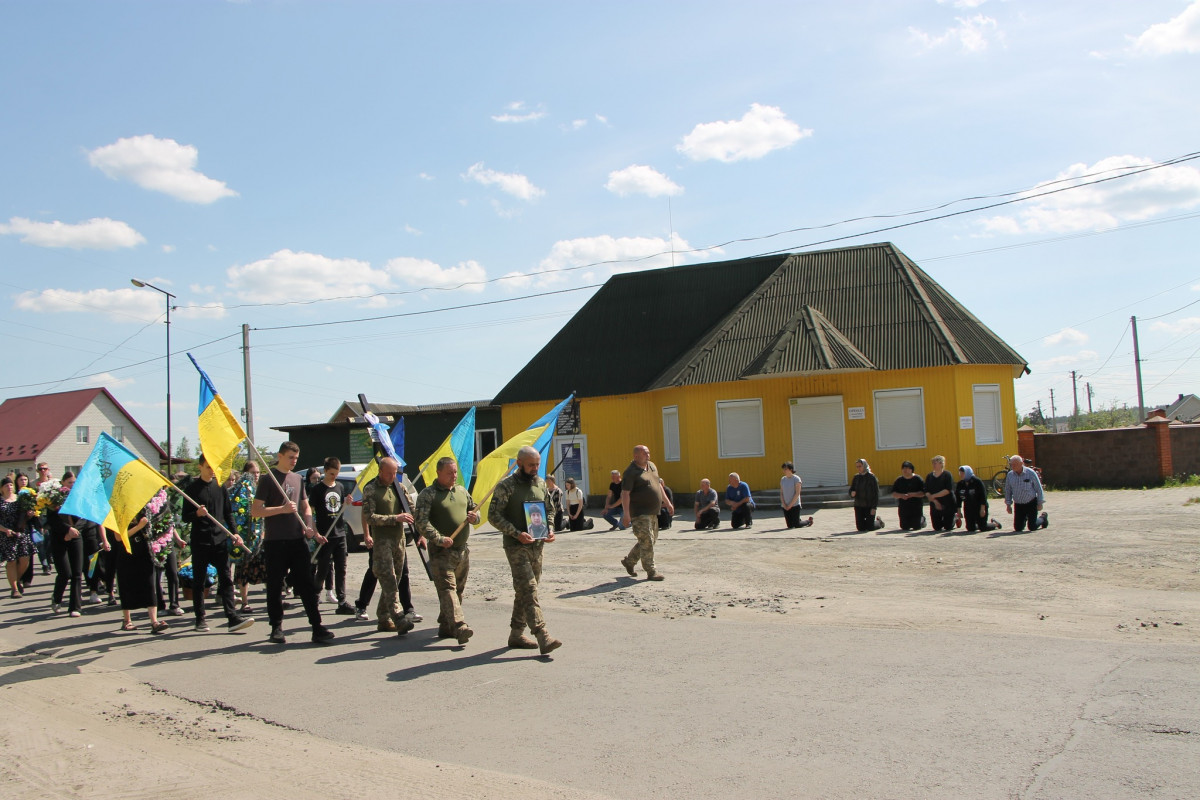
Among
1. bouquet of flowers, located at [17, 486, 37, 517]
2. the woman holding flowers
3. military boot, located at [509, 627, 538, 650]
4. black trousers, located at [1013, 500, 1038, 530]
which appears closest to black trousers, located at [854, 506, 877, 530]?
black trousers, located at [1013, 500, 1038, 530]

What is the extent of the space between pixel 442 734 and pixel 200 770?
55.6 inches

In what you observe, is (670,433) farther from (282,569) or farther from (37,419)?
(37,419)

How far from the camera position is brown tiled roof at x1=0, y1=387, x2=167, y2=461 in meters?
51.0

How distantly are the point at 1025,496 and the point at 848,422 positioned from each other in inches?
343

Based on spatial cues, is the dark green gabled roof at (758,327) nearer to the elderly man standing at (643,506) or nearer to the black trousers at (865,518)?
the black trousers at (865,518)

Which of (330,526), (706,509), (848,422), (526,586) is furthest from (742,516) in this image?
(526,586)

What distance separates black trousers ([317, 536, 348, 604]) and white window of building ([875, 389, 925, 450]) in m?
16.5

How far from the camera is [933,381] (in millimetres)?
23203

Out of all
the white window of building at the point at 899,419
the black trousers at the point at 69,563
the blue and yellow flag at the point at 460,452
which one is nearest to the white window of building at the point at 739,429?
the white window of building at the point at 899,419

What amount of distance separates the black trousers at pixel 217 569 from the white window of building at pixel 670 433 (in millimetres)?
17568

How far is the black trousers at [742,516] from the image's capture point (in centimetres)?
1902

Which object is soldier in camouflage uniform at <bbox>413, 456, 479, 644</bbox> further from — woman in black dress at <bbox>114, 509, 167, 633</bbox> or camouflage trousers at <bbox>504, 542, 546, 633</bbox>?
woman in black dress at <bbox>114, 509, 167, 633</bbox>

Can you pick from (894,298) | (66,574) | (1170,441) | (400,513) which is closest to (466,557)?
(400,513)

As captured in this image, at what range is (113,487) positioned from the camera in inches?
364
